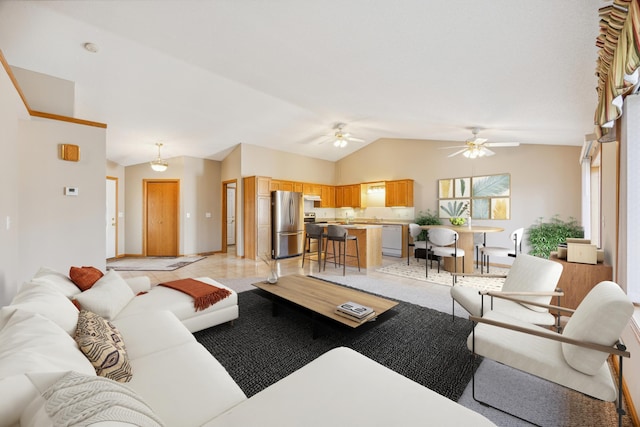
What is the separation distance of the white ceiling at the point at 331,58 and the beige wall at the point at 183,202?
1985 mm

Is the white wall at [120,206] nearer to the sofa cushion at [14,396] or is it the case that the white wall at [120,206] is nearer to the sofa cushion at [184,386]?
the sofa cushion at [184,386]

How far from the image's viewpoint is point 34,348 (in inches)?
35.5

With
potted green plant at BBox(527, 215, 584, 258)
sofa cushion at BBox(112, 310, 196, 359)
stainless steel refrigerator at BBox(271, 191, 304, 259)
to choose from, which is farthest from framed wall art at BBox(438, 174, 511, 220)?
sofa cushion at BBox(112, 310, 196, 359)

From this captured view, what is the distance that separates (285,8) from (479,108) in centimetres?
261

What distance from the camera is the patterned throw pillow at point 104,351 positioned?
45.4 inches

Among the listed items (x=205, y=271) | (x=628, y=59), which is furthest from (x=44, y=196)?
(x=628, y=59)

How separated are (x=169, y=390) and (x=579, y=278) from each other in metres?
3.69

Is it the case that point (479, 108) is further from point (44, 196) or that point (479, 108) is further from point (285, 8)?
point (44, 196)

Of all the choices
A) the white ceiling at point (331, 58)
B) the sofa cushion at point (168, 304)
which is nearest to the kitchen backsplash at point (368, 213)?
the white ceiling at point (331, 58)

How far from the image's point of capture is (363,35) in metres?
2.03

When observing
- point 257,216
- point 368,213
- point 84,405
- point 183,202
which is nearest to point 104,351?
point 84,405

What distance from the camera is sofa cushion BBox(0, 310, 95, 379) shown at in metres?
0.78

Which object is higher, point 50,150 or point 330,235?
point 50,150

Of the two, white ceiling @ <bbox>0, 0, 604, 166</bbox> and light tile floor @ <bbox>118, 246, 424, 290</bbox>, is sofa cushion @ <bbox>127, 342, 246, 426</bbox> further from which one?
light tile floor @ <bbox>118, 246, 424, 290</bbox>
